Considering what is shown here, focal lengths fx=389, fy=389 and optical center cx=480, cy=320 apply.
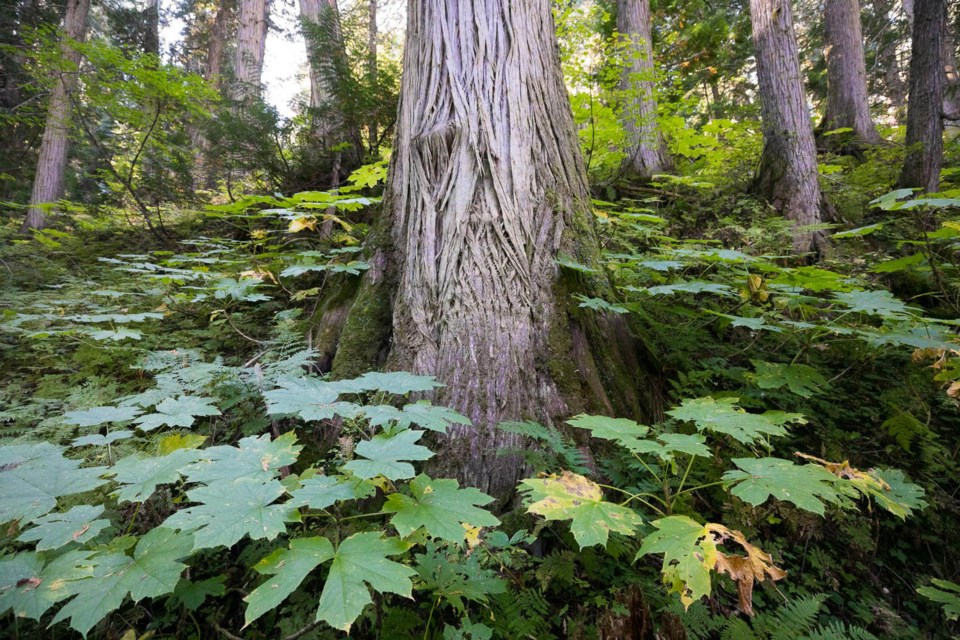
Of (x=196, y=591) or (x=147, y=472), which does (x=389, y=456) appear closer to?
(x=147, y=472)

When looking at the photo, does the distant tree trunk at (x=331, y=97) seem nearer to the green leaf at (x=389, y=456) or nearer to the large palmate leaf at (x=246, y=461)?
the large palmate leaf at (x=246, y=461)

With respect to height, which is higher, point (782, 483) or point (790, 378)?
point (790, 378)

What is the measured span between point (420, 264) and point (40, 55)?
5.77 m

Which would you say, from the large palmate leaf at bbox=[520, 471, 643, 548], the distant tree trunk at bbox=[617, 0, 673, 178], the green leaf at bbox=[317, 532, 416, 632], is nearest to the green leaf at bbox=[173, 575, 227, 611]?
the green leaf at bbox=[317, 532, 416, 632]

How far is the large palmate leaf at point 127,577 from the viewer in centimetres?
96

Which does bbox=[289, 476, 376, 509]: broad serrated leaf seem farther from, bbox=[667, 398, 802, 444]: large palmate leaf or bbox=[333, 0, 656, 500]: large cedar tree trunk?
bbox=[667, 398, 802, 444]: large palmate leaf

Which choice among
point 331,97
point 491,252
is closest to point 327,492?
point 491,252

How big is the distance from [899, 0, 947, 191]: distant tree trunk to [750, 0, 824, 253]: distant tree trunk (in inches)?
30.3

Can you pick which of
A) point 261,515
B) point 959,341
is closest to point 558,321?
point 261,515

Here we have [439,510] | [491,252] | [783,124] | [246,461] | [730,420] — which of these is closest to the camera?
[439,510]

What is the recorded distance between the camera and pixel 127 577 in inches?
40.7

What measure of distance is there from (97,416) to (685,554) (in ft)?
6.97

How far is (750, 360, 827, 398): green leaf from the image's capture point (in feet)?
6.33

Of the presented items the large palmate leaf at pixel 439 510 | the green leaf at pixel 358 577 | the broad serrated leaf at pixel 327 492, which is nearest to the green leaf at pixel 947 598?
the large palmate leaf at pixel 439 510
